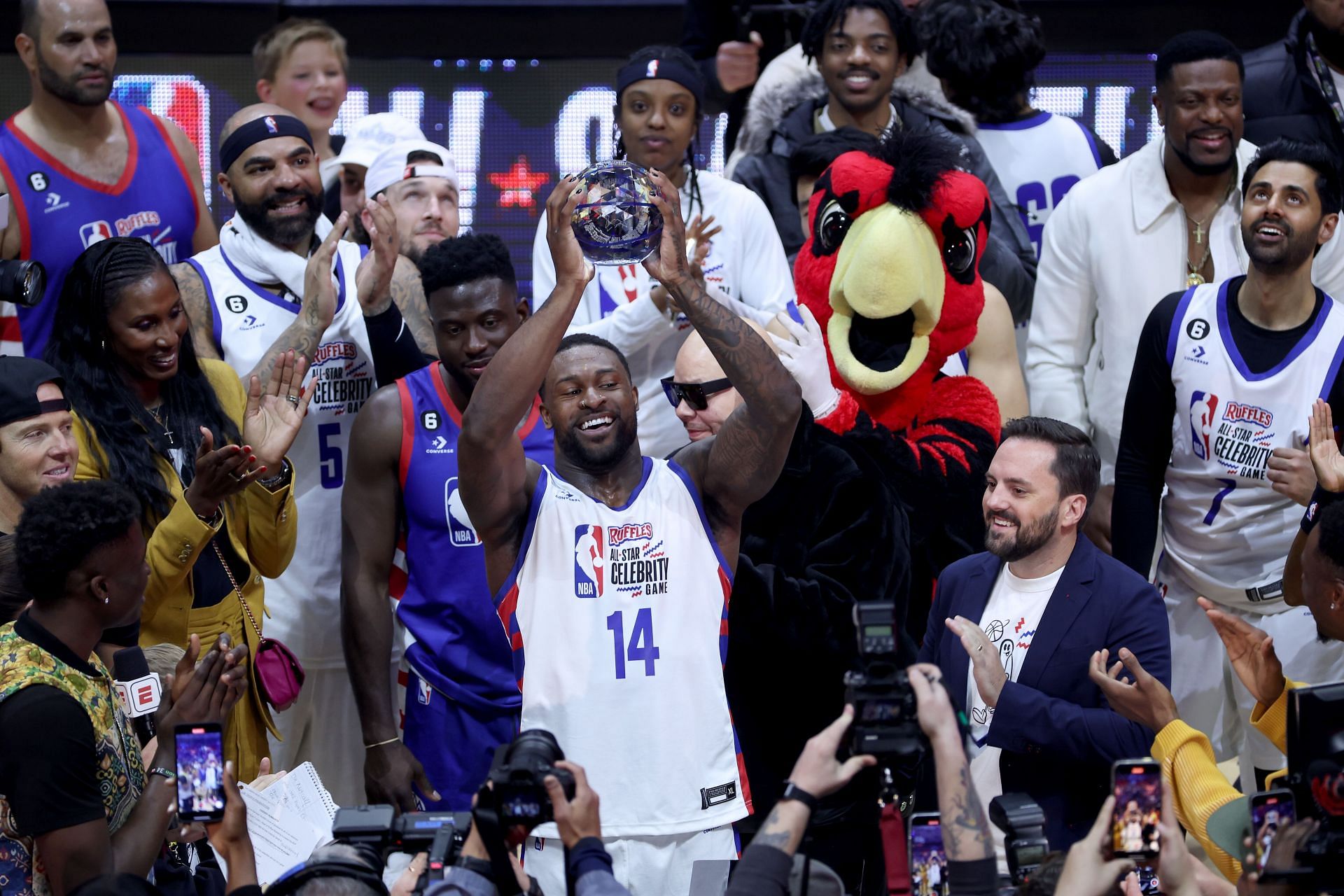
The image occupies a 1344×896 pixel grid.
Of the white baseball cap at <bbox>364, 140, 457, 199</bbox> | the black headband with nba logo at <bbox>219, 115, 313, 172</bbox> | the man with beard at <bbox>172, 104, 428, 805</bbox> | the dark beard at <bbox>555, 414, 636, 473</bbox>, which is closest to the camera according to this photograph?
the dark beard at <bbox>555, 414, 636, 473</bbox>

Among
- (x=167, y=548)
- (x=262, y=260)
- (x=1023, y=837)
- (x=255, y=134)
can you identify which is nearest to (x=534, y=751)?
(x=1023, y=837)

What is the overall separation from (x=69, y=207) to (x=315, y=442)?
46.9 inches

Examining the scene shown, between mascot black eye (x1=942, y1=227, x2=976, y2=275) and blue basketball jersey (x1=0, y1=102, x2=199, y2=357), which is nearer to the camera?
mascot black eye (x1=942, y1=227, x2=976, y2=275)

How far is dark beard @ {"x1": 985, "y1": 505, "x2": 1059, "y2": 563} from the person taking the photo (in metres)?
4.23

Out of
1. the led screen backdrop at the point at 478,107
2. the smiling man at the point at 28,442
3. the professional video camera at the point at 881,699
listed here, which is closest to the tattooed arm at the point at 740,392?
the professional video camera at the point at 881,699

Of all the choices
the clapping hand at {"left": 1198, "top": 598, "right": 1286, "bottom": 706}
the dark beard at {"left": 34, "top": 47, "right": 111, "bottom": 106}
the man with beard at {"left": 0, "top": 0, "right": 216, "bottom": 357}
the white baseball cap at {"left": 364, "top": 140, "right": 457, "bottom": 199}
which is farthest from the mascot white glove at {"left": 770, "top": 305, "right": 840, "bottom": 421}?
the dark beard at {"left": 34, "top": 47, "right": 111, "bottom": 106}

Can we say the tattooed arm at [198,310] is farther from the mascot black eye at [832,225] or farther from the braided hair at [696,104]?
the mascot black eye at [832,225]

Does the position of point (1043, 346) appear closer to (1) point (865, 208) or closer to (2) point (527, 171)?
(1) point (865, 208)

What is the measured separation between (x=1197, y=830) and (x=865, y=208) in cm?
200

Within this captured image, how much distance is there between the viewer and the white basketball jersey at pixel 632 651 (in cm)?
395

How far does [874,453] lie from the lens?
4.65 m

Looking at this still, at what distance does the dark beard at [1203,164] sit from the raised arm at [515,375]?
259 centimetres

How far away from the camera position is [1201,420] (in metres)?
5.08

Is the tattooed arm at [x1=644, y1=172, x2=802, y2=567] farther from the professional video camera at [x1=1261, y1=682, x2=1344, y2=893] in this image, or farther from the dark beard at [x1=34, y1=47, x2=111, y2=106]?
the dark beard at [x1=34, y1=47, x2=111, y2=106]
